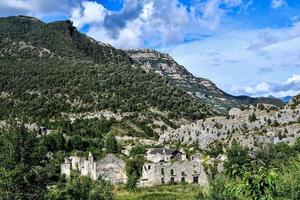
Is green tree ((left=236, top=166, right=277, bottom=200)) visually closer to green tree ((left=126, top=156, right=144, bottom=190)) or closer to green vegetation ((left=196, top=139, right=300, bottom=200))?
green vegetation ((left=196, top=139, right=300, bottom=200))

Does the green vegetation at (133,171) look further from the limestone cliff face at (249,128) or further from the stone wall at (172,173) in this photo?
the limestone cliff face at (249,128)

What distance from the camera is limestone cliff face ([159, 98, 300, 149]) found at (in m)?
111

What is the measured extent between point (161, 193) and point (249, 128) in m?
49.1

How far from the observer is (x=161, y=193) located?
7969 centimetres

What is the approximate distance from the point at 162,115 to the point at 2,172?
155 metres

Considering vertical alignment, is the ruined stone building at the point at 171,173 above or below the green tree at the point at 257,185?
above

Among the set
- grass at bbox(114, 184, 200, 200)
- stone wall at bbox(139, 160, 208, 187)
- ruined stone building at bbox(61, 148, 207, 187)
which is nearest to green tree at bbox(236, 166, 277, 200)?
grass at bbox(114, 184, 200, 200)

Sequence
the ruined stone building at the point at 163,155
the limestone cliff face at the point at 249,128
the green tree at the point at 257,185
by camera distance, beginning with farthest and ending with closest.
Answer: the limestone cliff face at the point at 249,128 < the ruined stone building at the point at 163,155 < the green tree at the point at 257,185

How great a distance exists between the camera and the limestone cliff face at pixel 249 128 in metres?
111

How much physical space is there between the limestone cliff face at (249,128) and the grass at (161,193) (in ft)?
101

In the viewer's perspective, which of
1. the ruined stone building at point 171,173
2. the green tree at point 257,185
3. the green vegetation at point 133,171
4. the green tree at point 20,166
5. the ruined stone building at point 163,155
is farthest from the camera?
the ruined stone building at point 163,155

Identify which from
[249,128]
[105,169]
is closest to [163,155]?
[105,169]

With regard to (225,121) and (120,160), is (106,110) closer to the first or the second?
(225,121)

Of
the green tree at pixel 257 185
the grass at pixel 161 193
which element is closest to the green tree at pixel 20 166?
the green tree at pixel 257 185
